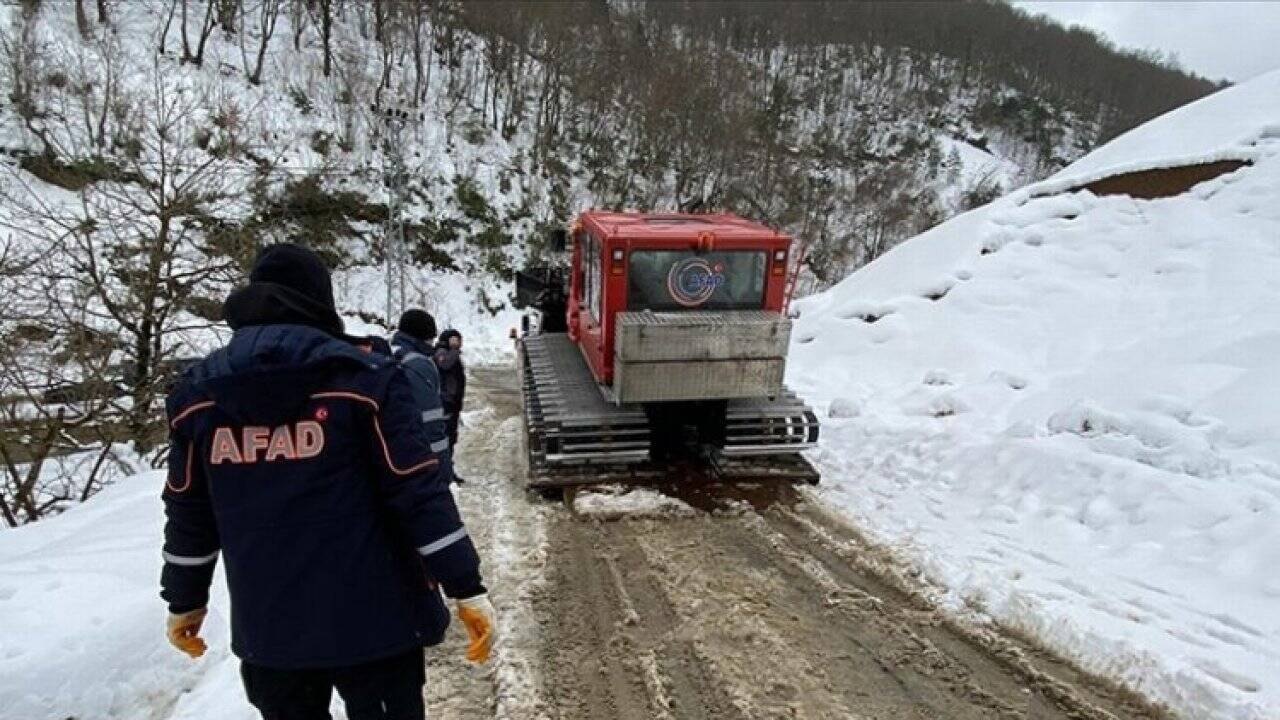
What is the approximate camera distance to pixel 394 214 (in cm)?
2169

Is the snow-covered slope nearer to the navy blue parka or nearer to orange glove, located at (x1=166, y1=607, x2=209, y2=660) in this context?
the navy blue parka

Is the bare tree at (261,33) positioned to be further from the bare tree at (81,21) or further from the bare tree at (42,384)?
the bare tree at (42,384)

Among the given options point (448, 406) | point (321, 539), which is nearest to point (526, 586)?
point (448, 406)

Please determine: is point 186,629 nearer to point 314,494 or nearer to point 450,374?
point 314,494

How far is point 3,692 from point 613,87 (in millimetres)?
34332

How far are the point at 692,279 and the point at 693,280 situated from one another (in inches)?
0.6

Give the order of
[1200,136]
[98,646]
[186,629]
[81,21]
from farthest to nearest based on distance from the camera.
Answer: [81,21] < [1200,136] < [98,646] < [186,629]

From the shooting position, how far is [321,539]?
2035 millimetres

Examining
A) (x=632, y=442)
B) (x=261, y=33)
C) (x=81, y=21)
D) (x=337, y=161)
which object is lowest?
(x=632, y=442)

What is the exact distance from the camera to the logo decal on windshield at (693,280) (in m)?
6.77

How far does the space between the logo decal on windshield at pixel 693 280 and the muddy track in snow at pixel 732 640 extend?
85.0 inches

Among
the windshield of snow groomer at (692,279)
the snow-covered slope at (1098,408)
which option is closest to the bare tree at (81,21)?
the snow-covered slope at (1098,408)

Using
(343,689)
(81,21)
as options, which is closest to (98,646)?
(343,689)

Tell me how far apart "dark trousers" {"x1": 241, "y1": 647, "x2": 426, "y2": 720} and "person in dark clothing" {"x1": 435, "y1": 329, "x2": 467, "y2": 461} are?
4431 mm
